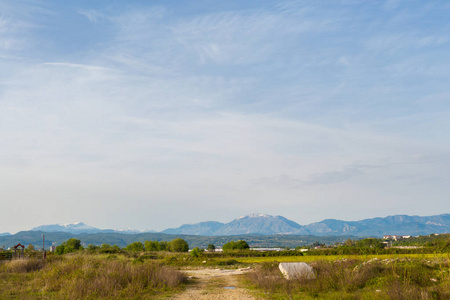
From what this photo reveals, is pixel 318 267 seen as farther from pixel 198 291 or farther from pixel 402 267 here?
pixel 198 291

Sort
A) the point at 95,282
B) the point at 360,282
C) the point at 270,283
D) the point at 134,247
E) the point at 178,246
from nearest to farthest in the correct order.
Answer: the point at 95,282
the point at 360,282
the point at 270,283
the point at 134,247
the point at 178,246

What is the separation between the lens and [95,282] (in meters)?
16.6

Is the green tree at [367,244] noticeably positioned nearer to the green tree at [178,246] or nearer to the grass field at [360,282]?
the grass field at [360,282]

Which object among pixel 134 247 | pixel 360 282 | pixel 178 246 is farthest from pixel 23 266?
pixel 178 246

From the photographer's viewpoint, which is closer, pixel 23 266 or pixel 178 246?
pixel 23 266

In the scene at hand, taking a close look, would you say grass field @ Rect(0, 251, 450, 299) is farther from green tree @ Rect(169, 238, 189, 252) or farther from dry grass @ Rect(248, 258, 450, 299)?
green tree @ Rect(169, 238, 189, 252)


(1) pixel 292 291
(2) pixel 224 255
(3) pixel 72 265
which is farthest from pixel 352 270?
(2) pixel 224 255

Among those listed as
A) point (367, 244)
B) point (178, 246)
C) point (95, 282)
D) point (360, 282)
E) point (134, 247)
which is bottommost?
point (178, 246)

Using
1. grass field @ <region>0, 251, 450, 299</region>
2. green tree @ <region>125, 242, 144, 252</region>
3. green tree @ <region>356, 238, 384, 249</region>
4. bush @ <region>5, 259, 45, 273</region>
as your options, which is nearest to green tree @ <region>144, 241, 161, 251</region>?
green tree @ <region>125, 242, 144, 252</region>

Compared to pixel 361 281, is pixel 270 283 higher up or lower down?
lower down

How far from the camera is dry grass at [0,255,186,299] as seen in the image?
51.9 feet

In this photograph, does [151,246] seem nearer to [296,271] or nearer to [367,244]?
[367,244]

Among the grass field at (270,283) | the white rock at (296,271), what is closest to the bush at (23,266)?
the grass field at (270,283)

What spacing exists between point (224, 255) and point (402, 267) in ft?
142
